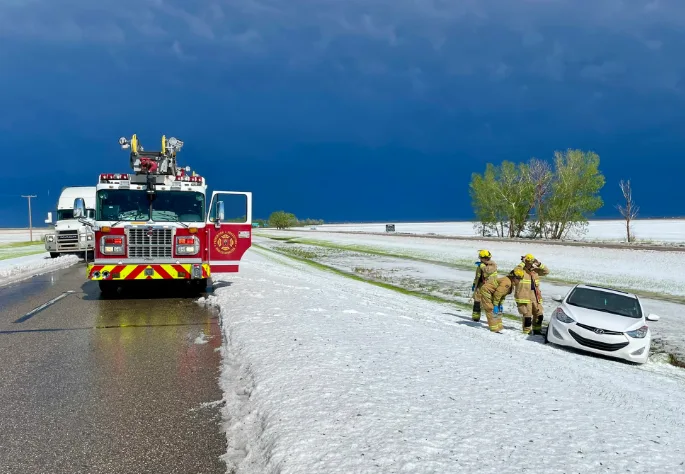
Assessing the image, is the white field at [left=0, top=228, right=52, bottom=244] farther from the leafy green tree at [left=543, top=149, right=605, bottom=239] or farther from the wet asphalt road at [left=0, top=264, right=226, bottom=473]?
the leafy green tree at [left=543, top=149, right=605, bottom=239]

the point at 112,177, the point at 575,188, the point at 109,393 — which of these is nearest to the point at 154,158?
the point at 112,177

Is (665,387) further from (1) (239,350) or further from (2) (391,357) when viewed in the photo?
(1) (239,350)

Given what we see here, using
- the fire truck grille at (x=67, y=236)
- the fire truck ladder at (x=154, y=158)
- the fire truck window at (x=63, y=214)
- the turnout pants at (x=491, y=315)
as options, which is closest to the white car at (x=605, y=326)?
the turnout pants at (x=491, y=315)

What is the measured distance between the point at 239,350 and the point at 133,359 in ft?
4.88

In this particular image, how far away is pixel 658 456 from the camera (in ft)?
12.2

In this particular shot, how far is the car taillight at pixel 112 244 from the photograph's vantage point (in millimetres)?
11375

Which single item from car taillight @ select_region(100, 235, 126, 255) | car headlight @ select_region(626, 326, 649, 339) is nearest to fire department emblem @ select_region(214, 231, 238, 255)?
car taillight @ select_region(100, 235, 126, 255)

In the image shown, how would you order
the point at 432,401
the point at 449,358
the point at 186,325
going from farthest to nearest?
1. the point at 186,325
2. the point at 449,358
3. the point at 432,401

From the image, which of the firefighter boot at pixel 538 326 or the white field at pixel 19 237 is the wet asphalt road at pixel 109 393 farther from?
the white field at pixel 19 237

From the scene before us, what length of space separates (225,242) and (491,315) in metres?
6.72

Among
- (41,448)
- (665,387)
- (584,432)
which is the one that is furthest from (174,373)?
(665,387)

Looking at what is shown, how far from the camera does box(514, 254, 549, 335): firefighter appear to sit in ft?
34.1

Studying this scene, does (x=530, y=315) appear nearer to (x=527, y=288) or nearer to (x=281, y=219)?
(x=527, y=288)

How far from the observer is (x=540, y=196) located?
6006 centimetres
